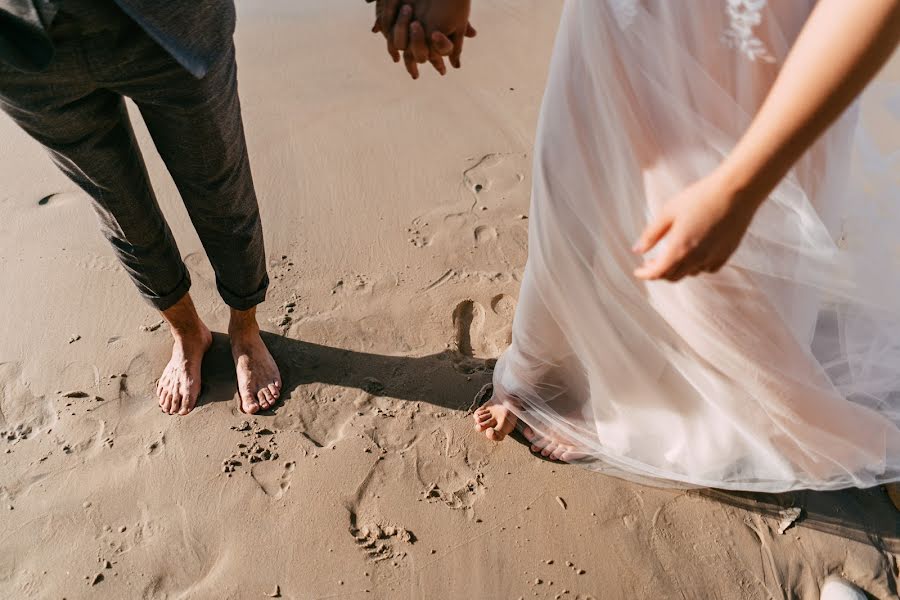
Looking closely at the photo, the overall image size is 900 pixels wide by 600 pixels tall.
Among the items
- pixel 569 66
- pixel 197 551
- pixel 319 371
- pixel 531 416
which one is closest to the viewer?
pixel 569 66

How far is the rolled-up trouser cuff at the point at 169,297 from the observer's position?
1.80m

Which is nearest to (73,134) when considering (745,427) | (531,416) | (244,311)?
(244,311)

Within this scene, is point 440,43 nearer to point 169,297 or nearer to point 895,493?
point 169,297

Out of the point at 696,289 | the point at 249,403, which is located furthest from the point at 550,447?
the point at 249,403

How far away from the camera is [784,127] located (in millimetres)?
919

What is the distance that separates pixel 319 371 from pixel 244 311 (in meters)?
0.27

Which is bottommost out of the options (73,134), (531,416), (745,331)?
(531,416)

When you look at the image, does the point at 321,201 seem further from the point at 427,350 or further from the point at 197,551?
the point at 197,551

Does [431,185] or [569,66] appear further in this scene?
[431,185]

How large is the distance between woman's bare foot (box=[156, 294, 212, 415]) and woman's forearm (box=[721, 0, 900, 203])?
4.77 ft

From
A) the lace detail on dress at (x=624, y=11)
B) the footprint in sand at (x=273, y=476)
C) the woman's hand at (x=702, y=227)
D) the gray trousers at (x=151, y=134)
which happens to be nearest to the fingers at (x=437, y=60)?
the lace detail on dress at (x=624, y=11)

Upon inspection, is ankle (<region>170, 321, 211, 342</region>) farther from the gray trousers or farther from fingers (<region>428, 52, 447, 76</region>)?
fingers (<region>428, 52, 447, 76</region>)

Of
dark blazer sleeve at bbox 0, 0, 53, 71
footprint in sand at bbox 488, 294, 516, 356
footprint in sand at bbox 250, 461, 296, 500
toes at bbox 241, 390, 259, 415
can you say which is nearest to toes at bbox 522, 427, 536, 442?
footprint in sand at bbox 488, 294, 516, 356

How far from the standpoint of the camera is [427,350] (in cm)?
203
